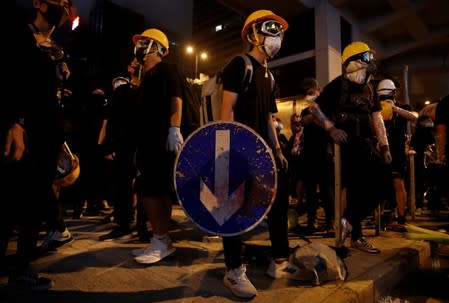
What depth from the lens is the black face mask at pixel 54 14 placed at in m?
2.72

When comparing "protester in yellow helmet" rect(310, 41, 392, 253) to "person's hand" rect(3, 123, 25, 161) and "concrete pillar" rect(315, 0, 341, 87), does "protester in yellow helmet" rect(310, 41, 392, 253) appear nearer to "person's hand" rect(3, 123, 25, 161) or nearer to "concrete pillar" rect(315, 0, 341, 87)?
"person's hand" rect(3, 123, 25, 161)

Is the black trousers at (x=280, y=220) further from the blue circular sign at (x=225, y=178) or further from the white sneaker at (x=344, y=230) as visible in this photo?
the white sneaker at (x=344, y=230)

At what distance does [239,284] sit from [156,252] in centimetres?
107

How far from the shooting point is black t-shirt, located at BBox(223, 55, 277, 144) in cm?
267

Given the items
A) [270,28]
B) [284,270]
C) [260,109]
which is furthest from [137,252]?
[270,28]

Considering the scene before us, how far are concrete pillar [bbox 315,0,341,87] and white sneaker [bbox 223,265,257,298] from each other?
931cm

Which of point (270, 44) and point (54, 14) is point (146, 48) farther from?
point (270, 44)

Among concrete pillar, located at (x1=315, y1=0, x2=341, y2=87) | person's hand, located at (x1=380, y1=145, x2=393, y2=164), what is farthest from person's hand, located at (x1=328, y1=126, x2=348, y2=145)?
concrete pillar, located at (x1=315, y1=0, x2=341, y2=87)

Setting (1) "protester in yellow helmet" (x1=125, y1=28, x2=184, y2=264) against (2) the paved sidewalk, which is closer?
(2) the paved sidewalk

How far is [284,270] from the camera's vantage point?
2791mm

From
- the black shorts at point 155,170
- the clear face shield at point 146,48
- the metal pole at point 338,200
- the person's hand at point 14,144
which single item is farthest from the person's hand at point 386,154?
the person's hand at point 14,144

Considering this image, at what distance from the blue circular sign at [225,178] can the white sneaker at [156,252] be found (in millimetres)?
1086

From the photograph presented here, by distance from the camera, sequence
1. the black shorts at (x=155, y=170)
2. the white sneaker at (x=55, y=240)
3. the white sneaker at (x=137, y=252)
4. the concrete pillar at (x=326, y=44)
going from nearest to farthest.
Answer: the black shorts at (x=155, y=170) → the white sneaker at (x=137, y=252) → the white sneaker at (x=55, y=240) → the concrete pillar at (x=326, y=44)

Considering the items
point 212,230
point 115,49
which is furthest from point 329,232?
point 115,49
